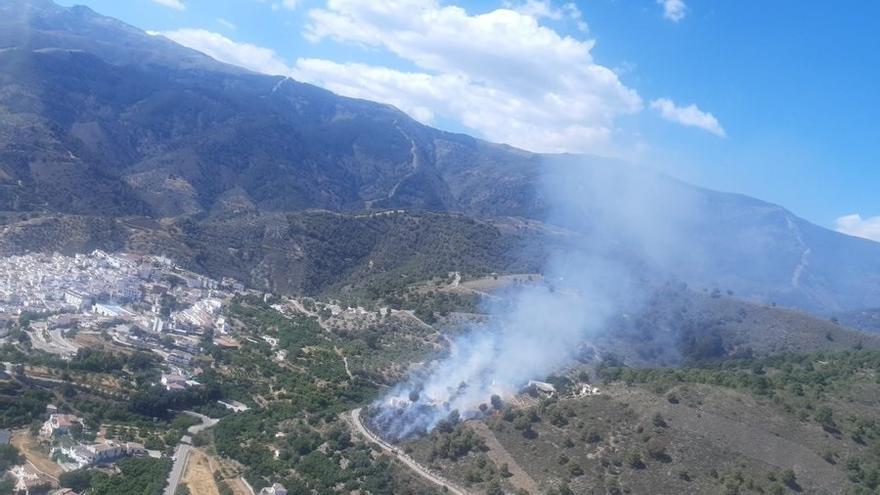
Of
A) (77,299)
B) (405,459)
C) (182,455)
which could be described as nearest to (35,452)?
(182,455)

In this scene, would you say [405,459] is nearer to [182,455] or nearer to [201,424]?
[182,455]

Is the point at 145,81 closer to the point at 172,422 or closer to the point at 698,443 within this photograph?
the point at 172,422

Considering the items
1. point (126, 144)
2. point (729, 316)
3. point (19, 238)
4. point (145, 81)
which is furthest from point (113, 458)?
point (145, 81)

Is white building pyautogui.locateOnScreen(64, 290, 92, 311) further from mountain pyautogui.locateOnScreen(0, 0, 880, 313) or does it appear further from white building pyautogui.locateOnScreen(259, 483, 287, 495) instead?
white building pyautogui.locateOnScreen(259, 483, 287, 495)

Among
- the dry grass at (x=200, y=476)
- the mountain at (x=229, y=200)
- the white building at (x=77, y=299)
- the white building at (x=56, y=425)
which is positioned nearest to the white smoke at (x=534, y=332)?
the mountain at (x=229, y=200)

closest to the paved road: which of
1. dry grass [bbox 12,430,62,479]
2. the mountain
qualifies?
dry grass [bbox 12,430,62,479]
